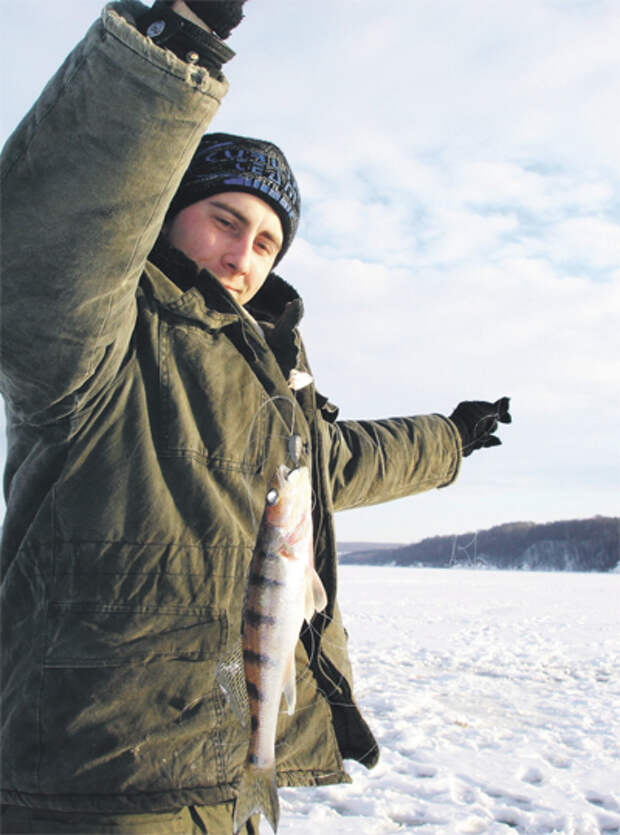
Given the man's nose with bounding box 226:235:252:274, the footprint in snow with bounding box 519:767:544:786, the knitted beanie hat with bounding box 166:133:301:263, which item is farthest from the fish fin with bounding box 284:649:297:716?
the footprint in snow with bounding box 519:767:544:786

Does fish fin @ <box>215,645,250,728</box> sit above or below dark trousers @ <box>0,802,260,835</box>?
above

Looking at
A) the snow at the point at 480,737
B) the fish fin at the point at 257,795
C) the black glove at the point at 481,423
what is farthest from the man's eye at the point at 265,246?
the snow at the point at 480,737

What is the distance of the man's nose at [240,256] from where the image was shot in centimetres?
274

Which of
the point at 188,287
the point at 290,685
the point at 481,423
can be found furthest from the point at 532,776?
the point at 188,287

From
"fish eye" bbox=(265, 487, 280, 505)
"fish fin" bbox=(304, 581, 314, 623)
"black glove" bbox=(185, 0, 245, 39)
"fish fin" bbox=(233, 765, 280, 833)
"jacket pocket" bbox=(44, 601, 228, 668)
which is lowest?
"fish fin" bbox=(233, 765, 280, 833)

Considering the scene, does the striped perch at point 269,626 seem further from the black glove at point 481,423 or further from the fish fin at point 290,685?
the black glove at point 481,423

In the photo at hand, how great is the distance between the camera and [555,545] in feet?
263

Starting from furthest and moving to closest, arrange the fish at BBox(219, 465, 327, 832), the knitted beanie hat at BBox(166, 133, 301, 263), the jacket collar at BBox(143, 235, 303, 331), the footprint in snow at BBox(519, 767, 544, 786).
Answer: the footprint in snow at BBox(519, 767, 544, 786)
the knitted beanie hat at BBox(166, 133, 301, 263)
the jacket collar at BBox(143, 235, 303, 331)
the fish at BBox(219, 465, 327, 832)

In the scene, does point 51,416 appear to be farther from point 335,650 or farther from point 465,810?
point 465,810

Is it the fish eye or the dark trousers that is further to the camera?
the fish eye

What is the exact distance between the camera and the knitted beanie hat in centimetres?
295

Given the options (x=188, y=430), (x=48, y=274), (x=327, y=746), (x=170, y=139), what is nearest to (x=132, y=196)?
(x=170, y=139)

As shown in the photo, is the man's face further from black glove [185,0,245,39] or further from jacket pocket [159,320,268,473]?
black glove [185,0,245,39]

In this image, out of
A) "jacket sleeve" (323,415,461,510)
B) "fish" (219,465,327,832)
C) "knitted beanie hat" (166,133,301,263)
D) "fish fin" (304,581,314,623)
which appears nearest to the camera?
"fish" (219,465,327,832)
